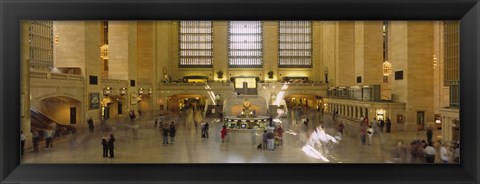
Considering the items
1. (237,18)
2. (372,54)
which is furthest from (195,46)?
(237,18)

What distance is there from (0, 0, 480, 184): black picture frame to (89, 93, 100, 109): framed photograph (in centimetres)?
1540

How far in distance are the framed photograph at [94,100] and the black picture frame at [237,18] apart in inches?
606

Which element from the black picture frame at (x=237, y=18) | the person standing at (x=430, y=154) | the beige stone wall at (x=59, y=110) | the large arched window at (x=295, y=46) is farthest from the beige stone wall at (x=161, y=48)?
the black picture frame at (x=237, y=18)

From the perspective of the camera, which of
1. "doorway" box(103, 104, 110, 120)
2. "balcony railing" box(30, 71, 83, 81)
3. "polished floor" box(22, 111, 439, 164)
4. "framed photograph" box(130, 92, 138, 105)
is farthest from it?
"framed photograph" box(130, 92, 138, 105)

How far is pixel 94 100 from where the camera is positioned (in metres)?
19.2

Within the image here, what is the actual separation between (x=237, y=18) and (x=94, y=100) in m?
16.9

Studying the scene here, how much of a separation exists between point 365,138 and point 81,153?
1003cm

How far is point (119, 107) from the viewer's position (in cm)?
2603

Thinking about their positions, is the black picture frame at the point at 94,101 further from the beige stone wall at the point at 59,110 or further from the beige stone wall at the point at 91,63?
the beige stone wall at the point at 59,110

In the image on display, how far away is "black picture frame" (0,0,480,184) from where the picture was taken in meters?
4.08

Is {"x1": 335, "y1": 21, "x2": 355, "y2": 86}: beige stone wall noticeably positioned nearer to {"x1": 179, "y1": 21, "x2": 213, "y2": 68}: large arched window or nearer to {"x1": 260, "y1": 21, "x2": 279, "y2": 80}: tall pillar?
{"x1": 260, "y1": 21, "x2": 279, "y2": 80}: tall pillar

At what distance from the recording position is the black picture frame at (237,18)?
408 centimetres

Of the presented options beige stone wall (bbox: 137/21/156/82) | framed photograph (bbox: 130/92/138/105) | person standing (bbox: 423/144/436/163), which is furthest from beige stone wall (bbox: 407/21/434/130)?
beige stone wall (bbox: 137/21/156/82)
